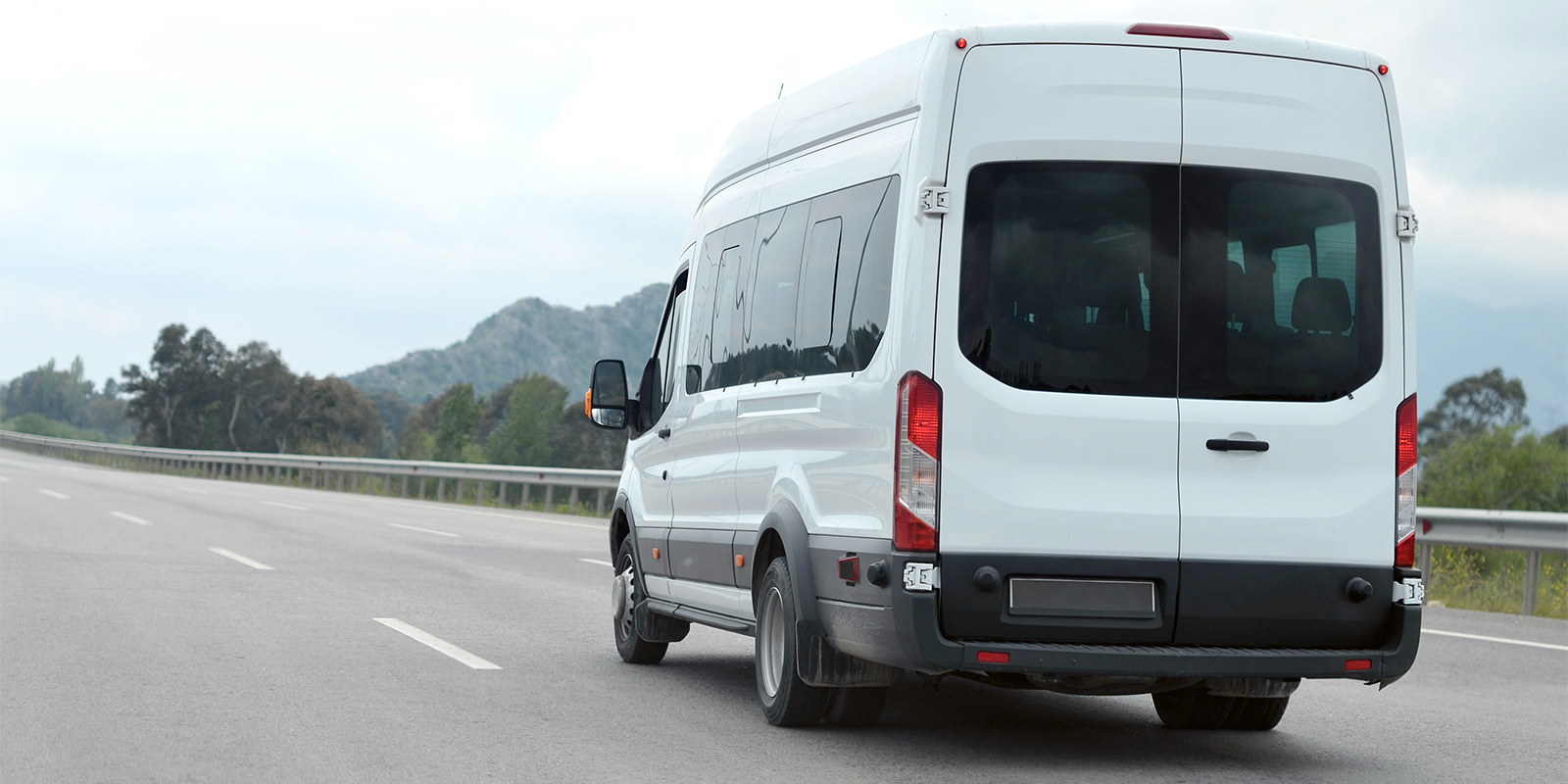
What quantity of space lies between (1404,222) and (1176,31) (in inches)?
44.7

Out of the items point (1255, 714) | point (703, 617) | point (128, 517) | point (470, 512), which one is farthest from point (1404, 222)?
point (470, 512)

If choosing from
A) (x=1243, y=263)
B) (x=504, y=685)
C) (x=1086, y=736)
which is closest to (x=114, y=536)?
(x=504, y=685)

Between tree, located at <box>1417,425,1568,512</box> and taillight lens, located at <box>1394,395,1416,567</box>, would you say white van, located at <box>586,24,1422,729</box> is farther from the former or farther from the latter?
tree, located at <box>1417,425,1568,512</box>

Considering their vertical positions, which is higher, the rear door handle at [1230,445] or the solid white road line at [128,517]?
the rear door handle at [1230,445]

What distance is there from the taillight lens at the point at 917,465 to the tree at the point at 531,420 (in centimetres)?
4341

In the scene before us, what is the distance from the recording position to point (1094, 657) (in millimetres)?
5441

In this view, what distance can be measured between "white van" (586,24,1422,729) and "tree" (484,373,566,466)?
43.3 meters

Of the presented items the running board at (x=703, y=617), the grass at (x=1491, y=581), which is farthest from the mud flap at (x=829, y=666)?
the grass at (x=1491, y=581)

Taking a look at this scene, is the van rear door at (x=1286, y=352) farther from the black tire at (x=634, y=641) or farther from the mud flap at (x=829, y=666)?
the black tire at (x=634, y=641)

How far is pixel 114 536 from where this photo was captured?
16.9 m

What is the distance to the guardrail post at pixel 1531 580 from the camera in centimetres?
1295

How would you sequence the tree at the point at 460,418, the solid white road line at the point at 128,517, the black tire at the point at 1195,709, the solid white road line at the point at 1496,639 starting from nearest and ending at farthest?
the black tire at the point at 1195,709, the solid white road line at the point at 1496,639, the solid white road line at the point at 128,517, the tree at the point at 460,418

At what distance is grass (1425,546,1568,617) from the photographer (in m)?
13.5

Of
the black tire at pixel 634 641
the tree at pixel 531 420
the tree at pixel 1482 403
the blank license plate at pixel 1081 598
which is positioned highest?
the tree at pixel 1482 403
